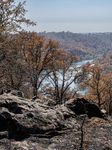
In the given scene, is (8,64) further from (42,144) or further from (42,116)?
(42,144)

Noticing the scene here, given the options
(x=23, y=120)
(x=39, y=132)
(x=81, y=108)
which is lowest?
(x=81, y=108)

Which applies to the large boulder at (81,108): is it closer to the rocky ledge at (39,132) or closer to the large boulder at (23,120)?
the rocky ledge at (39,132)

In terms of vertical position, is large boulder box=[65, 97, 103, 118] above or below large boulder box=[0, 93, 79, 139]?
below

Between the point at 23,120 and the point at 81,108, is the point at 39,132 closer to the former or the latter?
the point at 23,120

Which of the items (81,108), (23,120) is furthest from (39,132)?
(81,108)

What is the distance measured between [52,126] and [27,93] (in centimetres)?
671

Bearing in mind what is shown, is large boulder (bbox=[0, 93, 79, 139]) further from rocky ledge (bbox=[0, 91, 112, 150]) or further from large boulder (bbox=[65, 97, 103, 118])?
large boulder (bbox=[65, 97, 103, 118])

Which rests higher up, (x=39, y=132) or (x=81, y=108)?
(x=39, y=132)

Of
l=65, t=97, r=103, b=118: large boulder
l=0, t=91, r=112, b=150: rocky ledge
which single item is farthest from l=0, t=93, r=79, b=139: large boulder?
l=65, t=97, r=103, b=118: large boulder

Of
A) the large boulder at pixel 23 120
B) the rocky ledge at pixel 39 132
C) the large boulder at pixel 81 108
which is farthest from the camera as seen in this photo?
the large boulder at pixel 81 108

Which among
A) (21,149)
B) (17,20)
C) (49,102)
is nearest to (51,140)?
(21,149)

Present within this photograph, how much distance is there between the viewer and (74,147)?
21.3 feet

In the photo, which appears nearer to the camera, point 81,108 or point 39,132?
point 39,132

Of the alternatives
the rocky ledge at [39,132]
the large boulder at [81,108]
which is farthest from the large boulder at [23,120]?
the large boulder at [81,108]
